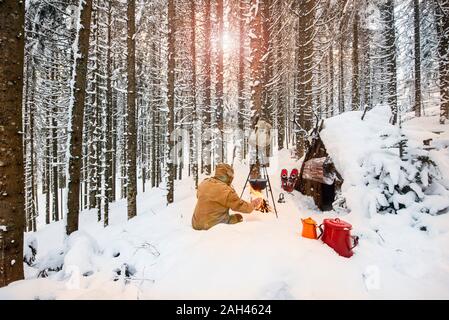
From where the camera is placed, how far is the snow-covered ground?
2.64m

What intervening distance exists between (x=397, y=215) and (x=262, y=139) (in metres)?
4.95

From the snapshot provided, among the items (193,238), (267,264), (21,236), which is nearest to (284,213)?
(193,238)

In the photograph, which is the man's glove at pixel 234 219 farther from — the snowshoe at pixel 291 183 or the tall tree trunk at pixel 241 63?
the tall tree trunk at pixel 241 63

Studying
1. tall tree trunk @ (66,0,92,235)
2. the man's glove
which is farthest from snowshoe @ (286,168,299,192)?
tall tree trunk @ (66,0,92,235)

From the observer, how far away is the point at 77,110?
566cm

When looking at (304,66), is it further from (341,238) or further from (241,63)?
(341,238)

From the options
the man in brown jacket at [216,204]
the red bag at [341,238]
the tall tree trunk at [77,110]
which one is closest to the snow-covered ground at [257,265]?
the red bag at [341,238]

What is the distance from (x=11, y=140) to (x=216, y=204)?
298cm

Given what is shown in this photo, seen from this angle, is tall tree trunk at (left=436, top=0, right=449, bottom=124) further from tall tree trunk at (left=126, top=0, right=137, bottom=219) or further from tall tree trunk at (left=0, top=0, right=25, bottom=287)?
tall tree trunk at (left=0, top=0, right=25, bottom=287)

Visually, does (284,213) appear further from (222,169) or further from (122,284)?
(122,284)

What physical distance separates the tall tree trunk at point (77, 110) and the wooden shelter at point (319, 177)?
590 cm

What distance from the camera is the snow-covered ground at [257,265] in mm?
2641

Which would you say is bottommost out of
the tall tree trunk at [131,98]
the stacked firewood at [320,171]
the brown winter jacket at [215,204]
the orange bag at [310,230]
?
the orange bag at [310,230]

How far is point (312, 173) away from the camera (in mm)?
6965
